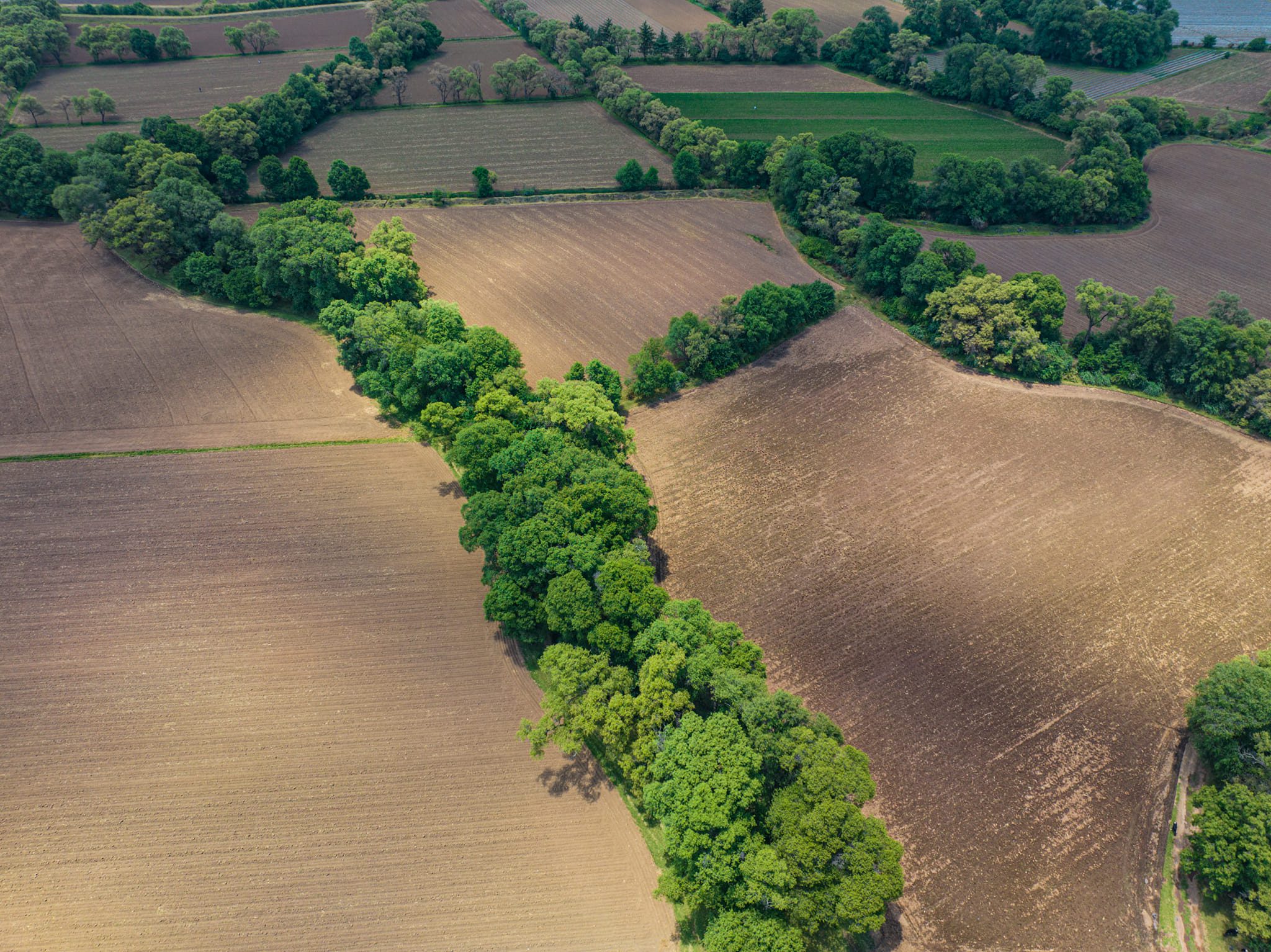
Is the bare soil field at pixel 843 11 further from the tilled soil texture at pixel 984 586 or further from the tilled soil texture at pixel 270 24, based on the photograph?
the tilled soil texture at pixel 984 586

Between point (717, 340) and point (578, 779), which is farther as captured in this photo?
point (717, 340)

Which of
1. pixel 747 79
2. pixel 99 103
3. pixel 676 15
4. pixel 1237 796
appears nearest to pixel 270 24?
pixel 99 103

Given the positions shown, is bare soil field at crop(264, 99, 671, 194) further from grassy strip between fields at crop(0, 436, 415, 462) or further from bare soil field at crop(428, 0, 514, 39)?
grassy strip between fields at crop(0, 436, 415, 462)

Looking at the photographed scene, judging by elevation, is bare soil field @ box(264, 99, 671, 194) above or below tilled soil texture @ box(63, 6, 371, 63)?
below

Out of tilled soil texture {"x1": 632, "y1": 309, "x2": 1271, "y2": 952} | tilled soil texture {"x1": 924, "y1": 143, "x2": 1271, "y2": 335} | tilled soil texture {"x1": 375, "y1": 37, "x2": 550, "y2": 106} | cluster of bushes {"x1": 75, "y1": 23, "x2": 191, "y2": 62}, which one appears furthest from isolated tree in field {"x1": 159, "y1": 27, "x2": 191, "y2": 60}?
tilled soil texture {"x1": 924, "y1": 143, "x2": 1271, "y2": 335}

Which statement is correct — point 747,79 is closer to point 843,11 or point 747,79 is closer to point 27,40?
point 843,11

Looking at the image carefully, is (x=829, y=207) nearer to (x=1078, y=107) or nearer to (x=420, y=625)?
(x=1078, y=107)
